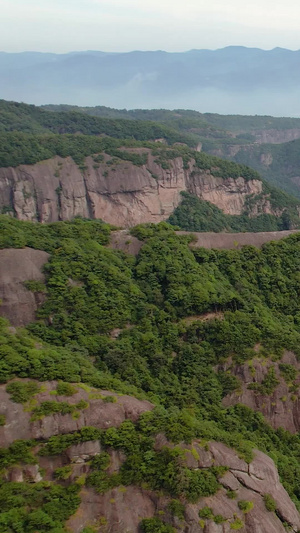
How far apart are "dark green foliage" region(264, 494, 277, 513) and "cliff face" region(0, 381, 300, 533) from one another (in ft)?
0.53

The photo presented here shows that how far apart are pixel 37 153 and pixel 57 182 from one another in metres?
4.54

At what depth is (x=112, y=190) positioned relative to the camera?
73.1m

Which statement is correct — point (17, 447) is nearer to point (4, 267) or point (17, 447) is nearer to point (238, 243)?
point (4, 267)

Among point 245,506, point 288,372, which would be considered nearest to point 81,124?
point 288,372

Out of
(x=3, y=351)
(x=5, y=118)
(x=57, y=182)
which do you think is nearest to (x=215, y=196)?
(x=57, y=182)

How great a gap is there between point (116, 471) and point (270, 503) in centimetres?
612

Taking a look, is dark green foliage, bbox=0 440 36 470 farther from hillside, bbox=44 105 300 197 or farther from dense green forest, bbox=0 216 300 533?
hillside, bbox=44 105 300 197

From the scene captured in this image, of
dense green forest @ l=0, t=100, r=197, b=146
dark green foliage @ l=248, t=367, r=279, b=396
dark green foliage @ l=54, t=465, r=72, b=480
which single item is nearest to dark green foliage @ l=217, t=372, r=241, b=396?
dark green foliage @ l=248, t=367, r=279, b=396

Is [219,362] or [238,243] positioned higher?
[238,243]

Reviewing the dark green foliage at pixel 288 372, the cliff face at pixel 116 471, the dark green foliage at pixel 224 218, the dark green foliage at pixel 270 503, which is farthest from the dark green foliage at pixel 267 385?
the dark green foliage at pixel 224 218

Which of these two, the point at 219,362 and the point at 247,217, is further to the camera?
the point at 247,217

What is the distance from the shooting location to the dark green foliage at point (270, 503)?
20172 millimetres

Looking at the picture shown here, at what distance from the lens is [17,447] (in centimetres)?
1927

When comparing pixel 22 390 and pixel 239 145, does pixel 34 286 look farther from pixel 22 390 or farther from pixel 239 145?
pixel 239 145
